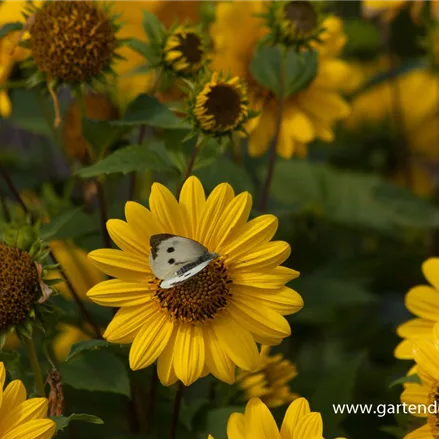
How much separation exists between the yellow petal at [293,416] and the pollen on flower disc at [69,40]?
0.29m

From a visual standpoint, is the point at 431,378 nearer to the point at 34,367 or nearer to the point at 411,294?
the point at 411,294

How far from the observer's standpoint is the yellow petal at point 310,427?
466 mm

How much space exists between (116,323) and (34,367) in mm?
73

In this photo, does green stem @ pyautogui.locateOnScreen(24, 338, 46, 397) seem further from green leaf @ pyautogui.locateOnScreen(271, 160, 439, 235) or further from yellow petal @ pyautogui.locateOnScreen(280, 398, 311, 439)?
green leaf @ pyautogui.locateOnScreen(271, 160, 439, 235)

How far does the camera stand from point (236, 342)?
502mm

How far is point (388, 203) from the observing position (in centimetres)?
94

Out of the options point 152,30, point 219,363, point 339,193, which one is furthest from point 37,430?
point 339,193

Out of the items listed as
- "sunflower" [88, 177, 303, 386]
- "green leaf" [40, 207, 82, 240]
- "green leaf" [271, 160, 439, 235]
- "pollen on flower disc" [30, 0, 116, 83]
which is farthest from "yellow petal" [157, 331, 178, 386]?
"green leaf" [271, 160, 439, 235]

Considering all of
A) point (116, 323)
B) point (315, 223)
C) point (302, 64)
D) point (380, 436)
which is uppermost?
point (302, 64)

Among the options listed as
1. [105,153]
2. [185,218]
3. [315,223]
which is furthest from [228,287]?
[315,223]

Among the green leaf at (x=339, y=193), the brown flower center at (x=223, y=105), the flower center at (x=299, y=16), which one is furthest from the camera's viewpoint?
the green leaf at (x=339, y=193)

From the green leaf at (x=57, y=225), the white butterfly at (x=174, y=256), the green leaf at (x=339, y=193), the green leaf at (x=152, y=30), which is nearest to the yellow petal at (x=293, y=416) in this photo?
the white butterfly at (x=174, y=256)

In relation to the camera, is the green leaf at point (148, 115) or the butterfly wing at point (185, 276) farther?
the green leaf at point (148, 115)

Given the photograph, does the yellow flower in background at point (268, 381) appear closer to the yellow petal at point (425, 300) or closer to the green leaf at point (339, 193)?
the yellow petal at point (425, 300)
